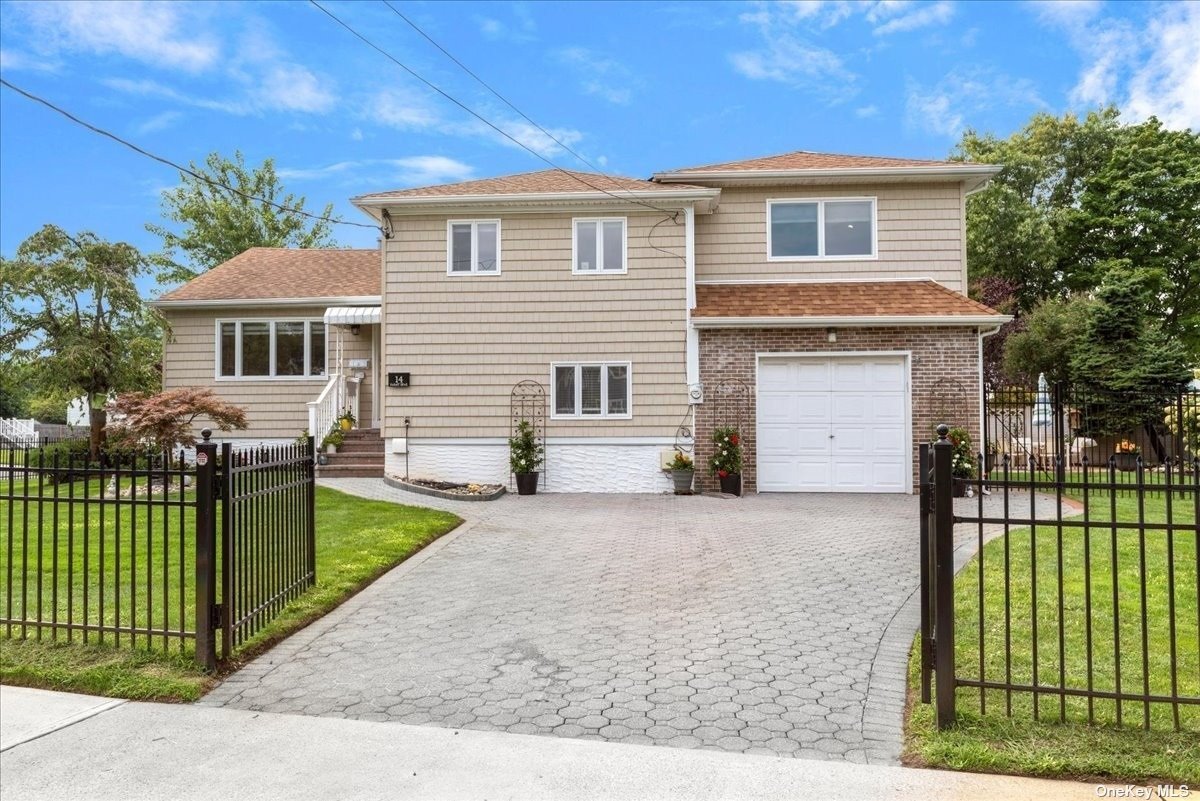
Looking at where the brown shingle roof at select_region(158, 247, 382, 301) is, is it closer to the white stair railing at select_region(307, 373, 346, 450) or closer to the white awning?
the white awning

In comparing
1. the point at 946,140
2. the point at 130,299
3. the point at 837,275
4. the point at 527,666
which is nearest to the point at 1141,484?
the point at 527,666

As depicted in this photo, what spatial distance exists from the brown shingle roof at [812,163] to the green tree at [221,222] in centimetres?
2528

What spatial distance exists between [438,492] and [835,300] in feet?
26.5

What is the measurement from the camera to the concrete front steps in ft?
51.4

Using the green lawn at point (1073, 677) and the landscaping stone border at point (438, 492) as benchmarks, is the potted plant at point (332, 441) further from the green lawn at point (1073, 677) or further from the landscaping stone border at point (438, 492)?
the green lawn at point (1073, 677)

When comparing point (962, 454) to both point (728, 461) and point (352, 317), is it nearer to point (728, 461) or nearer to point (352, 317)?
point (728, 461)

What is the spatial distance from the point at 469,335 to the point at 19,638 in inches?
398

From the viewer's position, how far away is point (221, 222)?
114ft

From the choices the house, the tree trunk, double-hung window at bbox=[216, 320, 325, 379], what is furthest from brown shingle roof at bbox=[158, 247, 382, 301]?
the house

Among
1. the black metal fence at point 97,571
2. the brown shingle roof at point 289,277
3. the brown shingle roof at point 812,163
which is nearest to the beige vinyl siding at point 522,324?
the brown shingle roof at point 812,163

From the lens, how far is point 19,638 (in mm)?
5270

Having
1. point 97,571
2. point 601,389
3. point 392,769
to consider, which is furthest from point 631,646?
point 601,389

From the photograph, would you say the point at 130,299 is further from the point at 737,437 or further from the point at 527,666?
the point at 527,666

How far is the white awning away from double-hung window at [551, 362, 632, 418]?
4660 millimetres
